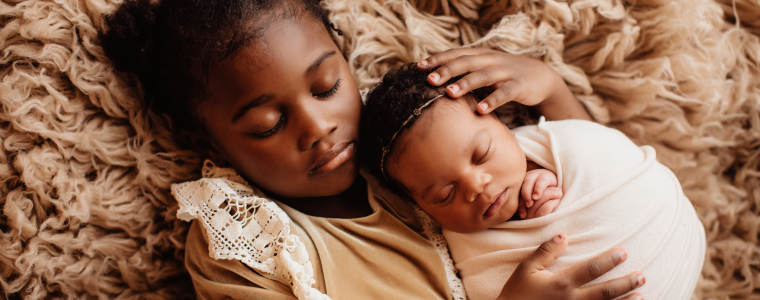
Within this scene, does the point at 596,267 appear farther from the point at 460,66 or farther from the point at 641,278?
the point at 460,66

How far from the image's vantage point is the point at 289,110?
3.27 ft

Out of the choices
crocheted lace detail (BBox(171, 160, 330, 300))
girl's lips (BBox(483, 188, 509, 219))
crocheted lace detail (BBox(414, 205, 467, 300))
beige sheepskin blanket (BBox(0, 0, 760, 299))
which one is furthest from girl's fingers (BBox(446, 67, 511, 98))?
crocheted lace detail (BBox(171, 160, 330, 300))

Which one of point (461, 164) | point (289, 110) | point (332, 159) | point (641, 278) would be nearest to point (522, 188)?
point (461, 164)

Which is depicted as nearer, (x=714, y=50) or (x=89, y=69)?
(x=89, y=69)

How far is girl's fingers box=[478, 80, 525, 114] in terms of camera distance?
3.40 ft

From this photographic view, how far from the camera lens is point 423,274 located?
3.78ft

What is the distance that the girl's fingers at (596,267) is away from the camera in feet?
3.06

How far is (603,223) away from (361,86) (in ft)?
2.12

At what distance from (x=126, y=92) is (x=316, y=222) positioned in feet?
1.81

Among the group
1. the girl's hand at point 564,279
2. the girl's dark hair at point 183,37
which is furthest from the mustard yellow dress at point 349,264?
the girl's dark hair at point 183,37

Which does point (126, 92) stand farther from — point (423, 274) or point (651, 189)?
point (651, 189)

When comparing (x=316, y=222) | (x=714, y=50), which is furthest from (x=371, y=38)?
(x=714, y=50)

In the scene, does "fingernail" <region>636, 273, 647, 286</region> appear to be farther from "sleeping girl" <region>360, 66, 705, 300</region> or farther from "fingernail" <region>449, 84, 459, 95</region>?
"fingernail" <region>449, 84, 459, 95</region>

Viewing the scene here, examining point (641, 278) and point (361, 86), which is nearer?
point (641, 278)
